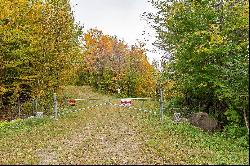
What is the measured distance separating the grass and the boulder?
2.91ft

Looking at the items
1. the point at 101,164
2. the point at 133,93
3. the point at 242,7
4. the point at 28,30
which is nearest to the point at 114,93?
the point at 133,93

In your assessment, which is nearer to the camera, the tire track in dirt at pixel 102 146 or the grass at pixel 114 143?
the tire track in dirt at pixel 102 146

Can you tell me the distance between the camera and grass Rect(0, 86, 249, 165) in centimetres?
1487

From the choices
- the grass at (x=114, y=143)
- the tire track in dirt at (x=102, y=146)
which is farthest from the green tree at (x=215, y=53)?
the tire track in dirt at (x=102, y=146)

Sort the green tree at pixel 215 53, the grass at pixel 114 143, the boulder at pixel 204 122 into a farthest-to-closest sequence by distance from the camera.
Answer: the boulder at pixel 204 122 → the green tree at pixel 215 53 → the grass at pixel 114 143

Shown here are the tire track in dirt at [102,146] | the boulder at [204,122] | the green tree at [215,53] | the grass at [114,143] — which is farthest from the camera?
the boulder at [204,122]

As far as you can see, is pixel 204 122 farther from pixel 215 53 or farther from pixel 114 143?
pixel 114 143

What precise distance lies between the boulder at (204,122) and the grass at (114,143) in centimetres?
89

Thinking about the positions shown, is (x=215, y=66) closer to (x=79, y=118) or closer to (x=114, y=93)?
(x=79, y=118)

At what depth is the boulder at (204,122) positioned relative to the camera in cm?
2222

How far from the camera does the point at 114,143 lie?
701 inches

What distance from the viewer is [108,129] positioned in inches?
854

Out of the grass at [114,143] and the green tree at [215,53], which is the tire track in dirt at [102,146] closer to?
the grass at [114,143]

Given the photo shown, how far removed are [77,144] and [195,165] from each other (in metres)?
5.82
